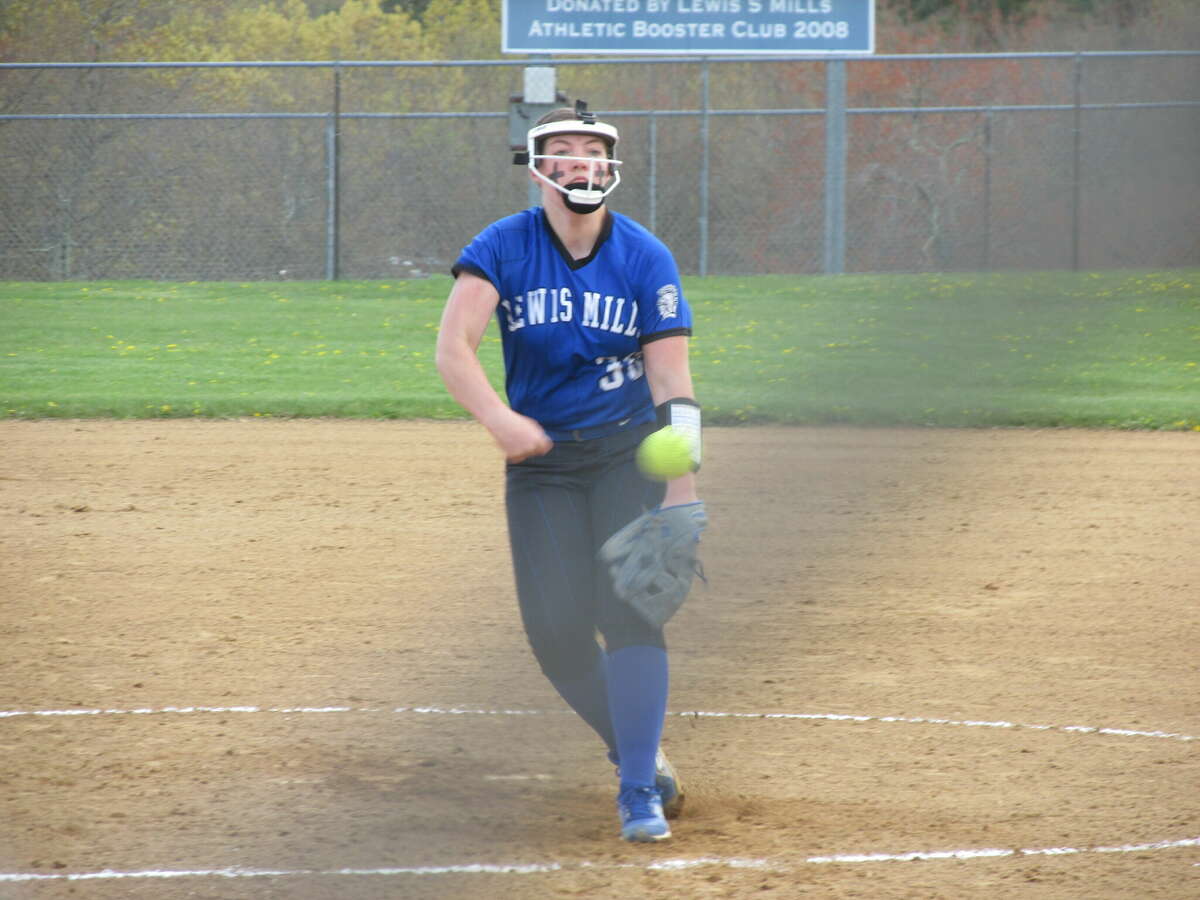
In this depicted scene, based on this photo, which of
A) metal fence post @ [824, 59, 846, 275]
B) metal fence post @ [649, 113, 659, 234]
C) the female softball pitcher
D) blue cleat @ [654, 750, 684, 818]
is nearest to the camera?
the female softball pitcher

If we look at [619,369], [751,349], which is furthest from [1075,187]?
[751,349]

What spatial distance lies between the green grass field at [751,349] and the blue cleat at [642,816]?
97 centimetres

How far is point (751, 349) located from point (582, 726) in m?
8.28

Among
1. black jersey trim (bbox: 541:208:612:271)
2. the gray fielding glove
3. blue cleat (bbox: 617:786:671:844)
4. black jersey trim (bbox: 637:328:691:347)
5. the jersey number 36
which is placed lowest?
blue cleat (bbox: 617:786:671:844)

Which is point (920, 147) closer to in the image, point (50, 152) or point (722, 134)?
point (722, 134)

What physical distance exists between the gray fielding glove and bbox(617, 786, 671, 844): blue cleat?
0.46 meters

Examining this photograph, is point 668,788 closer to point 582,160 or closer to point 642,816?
point 642,816

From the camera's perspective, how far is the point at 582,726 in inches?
180

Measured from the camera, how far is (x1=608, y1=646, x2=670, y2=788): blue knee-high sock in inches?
137

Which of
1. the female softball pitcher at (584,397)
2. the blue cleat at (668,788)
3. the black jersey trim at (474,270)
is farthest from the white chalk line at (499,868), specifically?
the black jersey trim at (474,270)

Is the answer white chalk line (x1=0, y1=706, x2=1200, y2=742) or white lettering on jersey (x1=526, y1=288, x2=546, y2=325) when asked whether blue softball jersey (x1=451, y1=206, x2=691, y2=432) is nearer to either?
white lettering on jersey (x1=526, y1=288, x2=546, y2=325)

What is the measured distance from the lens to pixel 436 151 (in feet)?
58.9

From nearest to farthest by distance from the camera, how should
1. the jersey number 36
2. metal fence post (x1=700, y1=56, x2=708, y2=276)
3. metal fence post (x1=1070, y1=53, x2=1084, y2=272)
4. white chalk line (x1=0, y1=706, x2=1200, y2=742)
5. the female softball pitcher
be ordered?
metal fence post (x1=1070, y1=53, x2=1084, y2=272), the female softball pitcher, the jersey number 36, white chalk line (x1=0, y1=706, x2=1200, y2=742), metal fence post (x1=700, y1=56, x2=708, y2=276)

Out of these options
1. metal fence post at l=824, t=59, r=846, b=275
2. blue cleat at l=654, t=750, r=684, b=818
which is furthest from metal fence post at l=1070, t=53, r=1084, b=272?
metal fence post at l=824, t=59, r=846, b=275
